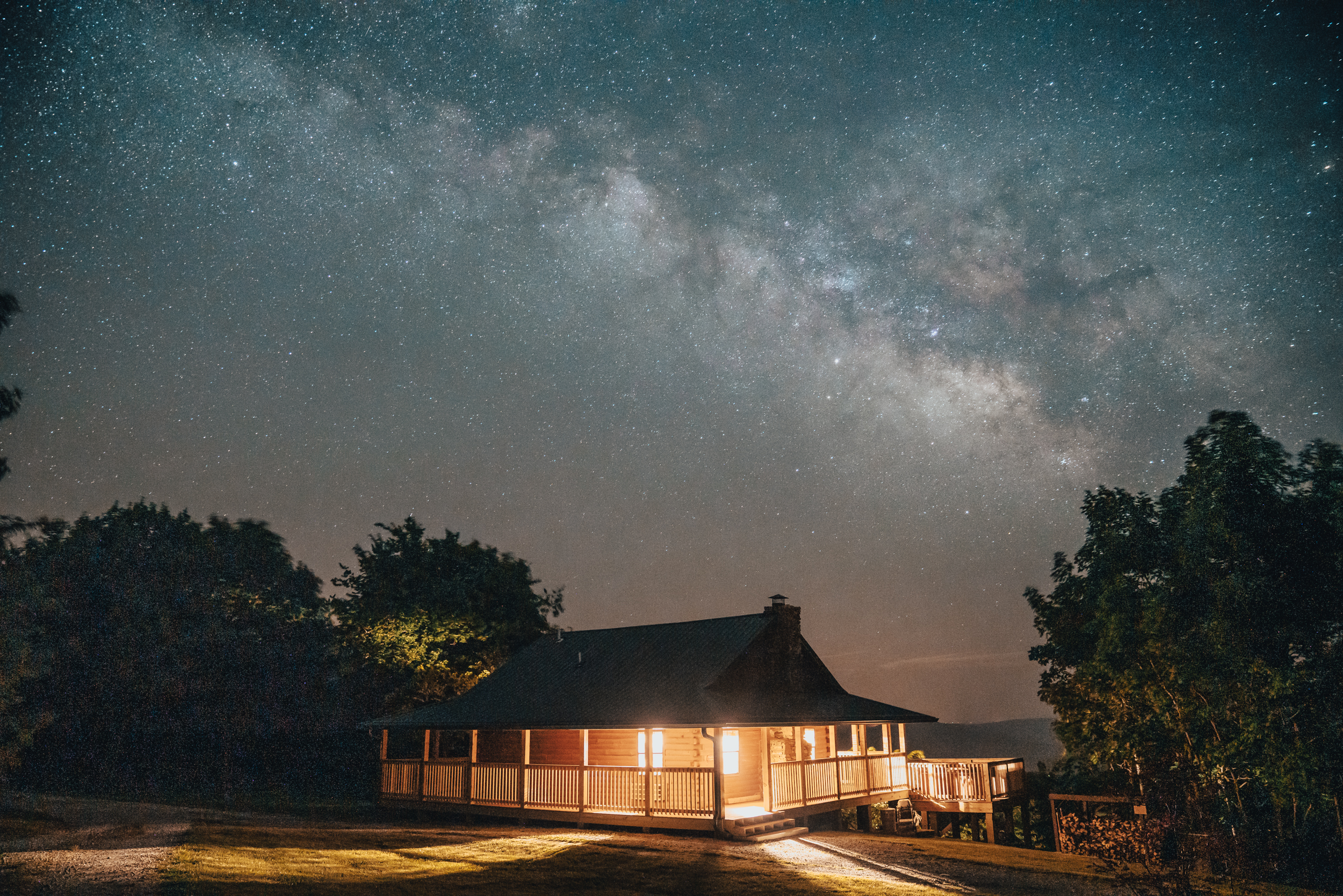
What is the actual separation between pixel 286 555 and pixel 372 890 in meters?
42.6

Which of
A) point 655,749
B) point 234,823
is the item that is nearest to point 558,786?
point 655,749

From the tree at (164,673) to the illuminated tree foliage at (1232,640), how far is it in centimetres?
3222

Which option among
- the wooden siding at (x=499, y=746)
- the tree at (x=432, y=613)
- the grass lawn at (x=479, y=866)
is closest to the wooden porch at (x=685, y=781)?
the wooden siding at (x=499, y=746)

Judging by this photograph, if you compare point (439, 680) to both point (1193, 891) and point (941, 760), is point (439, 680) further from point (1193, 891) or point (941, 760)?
point (1193, 891)

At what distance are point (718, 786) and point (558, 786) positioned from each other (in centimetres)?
529

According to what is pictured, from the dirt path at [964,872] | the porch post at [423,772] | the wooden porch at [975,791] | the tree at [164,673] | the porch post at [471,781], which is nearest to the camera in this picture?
the dirt path at [964,872]

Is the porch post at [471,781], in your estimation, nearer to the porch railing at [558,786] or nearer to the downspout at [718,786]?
the porch railing at [558,786]

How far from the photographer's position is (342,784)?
3725cm

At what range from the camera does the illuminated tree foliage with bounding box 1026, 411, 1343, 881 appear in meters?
17.4

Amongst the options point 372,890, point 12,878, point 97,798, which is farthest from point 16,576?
point 372,890

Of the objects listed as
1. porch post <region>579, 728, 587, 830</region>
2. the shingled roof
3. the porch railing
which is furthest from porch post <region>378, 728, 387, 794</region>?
porch post <region>579, 728, 587, 830</region>

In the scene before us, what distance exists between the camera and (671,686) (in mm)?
24547

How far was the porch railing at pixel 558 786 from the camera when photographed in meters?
21.6

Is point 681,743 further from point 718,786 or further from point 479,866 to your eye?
point 479,866
